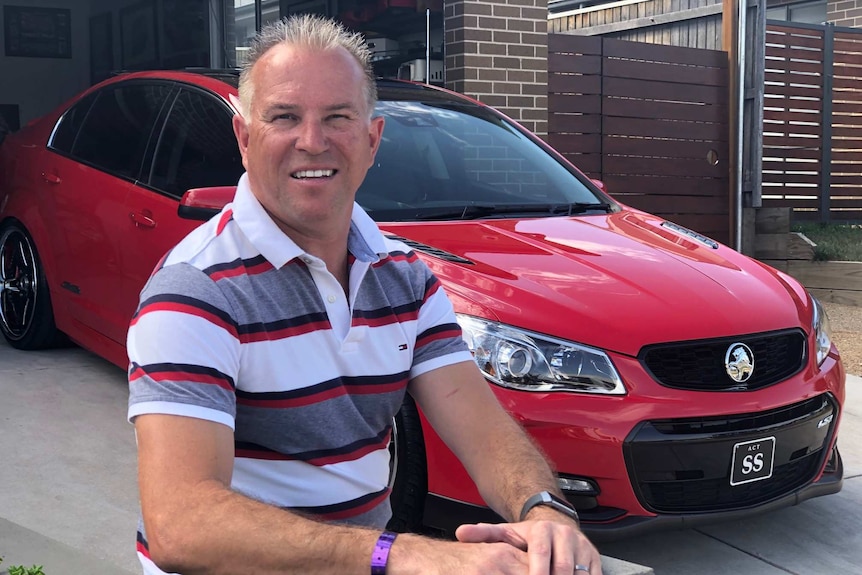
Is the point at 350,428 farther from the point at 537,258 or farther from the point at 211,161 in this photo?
the point at 211,161

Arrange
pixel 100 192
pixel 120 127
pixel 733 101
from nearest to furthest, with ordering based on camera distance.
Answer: pixel 100 192 < pixel 120 127 < pixel 733 101

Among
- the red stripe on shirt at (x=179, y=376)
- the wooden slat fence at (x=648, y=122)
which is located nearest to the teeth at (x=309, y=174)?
the red stripe on shirt at (x=179, y=376)

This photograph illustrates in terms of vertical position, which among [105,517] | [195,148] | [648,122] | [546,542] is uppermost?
[648,122]

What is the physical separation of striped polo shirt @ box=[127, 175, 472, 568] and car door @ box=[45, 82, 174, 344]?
270cm

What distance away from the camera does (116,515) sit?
3.53 metres

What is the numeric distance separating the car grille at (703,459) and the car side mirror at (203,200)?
1561 mm

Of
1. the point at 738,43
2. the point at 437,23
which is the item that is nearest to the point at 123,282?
the point at 437,23

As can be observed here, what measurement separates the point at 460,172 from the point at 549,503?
2.58 meters

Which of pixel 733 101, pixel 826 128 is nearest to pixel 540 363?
pixel 733 101

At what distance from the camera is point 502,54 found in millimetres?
8008

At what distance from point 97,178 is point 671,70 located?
5878mm

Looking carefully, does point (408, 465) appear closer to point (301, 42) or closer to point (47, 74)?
point (301, 42)

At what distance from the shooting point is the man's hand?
64.9 inches

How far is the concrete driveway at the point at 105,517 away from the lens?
3266 millimetres
